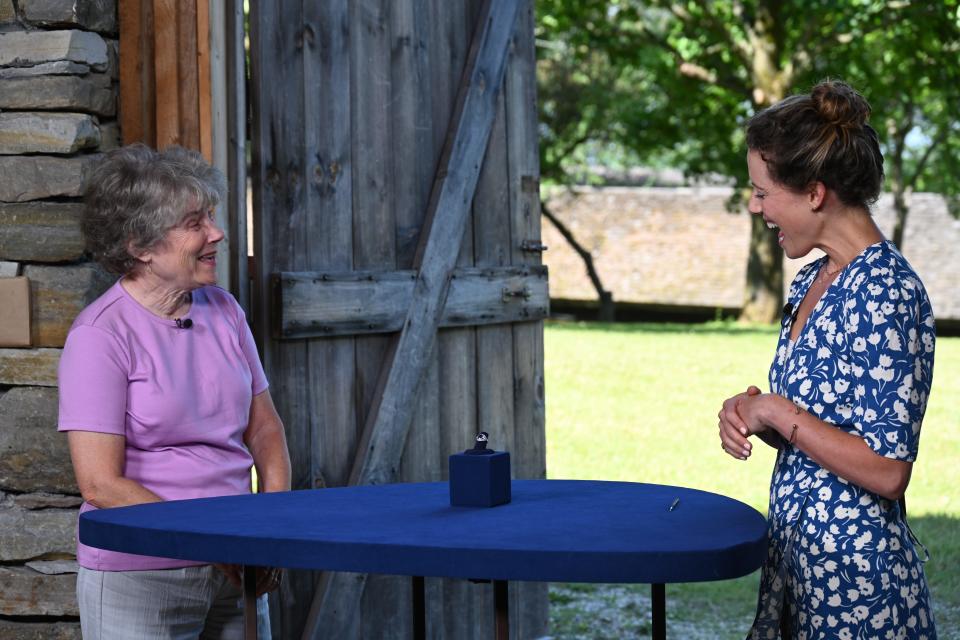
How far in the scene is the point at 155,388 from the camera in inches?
118

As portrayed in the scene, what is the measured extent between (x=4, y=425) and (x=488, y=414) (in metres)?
1.98

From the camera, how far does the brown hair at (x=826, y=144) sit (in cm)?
274

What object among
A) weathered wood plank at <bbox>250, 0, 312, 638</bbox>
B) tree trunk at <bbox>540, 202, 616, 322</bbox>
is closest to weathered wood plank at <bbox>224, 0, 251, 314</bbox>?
weathered wood plank at <bbox>250, 0, 312, 638</bbox>

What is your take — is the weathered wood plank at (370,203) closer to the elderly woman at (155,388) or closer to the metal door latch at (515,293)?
the metal door latch at (515,293)

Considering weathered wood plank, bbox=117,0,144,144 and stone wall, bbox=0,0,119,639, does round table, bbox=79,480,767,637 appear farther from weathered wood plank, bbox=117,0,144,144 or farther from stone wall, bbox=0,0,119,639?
weathered wood plank, bbox=117,0,144,144

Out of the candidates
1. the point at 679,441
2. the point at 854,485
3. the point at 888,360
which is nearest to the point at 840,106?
the point at 888,360

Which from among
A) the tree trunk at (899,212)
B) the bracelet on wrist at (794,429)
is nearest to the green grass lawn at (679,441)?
the bracelet on wrist at (794,429)

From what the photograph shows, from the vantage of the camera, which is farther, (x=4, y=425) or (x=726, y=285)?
(x=726, y=285)

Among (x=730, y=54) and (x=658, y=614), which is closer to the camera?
(x=658, y=614)

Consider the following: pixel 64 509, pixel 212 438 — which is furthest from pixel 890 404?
pixel 64 509

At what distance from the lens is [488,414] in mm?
5008

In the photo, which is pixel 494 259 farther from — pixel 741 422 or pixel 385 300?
pixel 741 422

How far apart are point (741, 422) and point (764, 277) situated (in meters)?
20.8

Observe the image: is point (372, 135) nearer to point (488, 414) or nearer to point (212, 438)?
point (488, 414)
